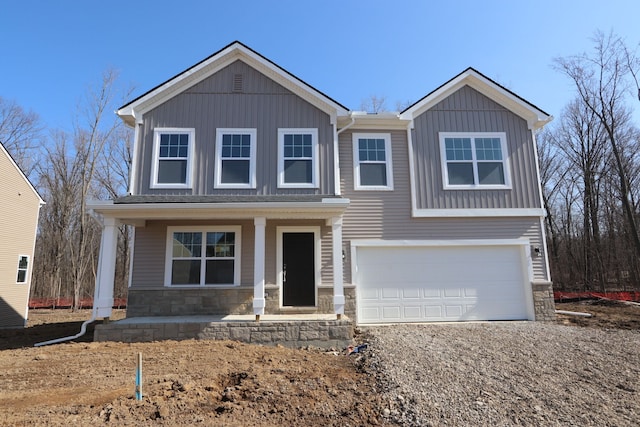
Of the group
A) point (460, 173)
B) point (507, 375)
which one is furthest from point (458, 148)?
point (507, 375)

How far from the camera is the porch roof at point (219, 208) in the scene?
803 cm

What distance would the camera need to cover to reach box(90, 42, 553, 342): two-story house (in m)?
9.34

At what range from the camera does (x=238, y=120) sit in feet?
32.2

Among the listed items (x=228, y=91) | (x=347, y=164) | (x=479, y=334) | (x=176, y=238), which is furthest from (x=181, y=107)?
(x=479, y=334)

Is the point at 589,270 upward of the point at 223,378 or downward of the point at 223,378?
upward

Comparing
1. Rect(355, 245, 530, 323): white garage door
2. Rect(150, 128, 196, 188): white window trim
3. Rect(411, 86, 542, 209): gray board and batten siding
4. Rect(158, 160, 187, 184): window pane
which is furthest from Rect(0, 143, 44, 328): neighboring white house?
Rect(411, 86, 542, 209): gray board and batten siding

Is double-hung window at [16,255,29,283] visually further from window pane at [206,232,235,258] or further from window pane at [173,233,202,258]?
window pane at [206,232,235,258]

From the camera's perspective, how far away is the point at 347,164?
10.2 metres

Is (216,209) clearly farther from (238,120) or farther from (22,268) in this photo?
(22,268)

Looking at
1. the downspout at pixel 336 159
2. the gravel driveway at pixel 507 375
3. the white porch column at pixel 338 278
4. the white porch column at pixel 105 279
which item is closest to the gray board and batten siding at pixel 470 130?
the downspout at pixel 336 159

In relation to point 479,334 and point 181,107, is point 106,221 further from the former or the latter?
point 479,334

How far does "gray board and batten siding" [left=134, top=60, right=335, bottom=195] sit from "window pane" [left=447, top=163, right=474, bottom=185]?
340 centimetres

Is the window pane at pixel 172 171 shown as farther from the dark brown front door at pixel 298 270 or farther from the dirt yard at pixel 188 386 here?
the dirt yard at pixel 188 386

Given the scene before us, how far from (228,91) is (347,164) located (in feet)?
12.5
